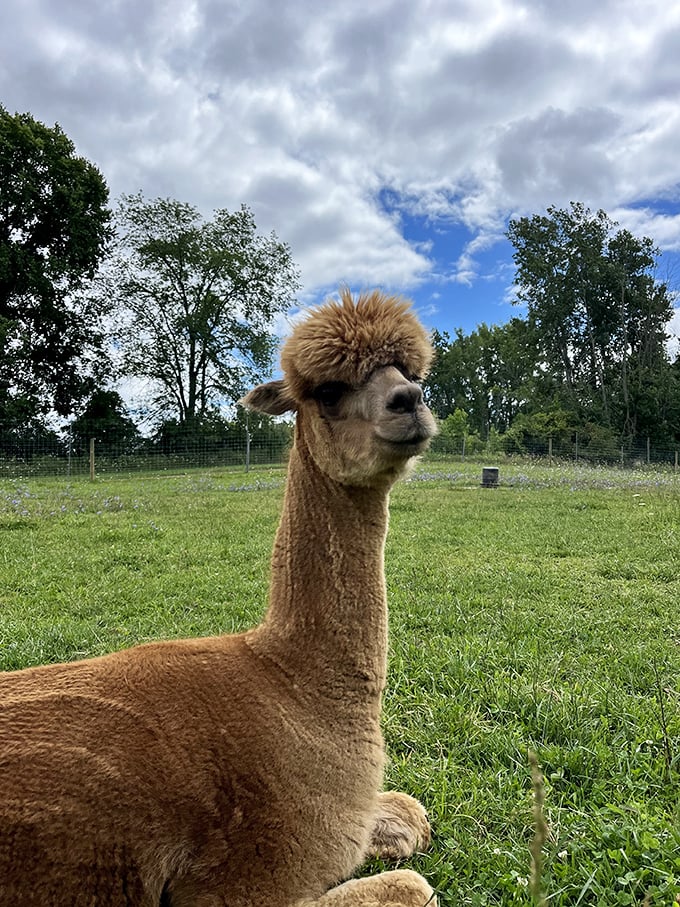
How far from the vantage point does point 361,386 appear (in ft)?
6.06

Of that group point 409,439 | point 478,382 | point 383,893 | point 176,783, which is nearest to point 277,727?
point 176,783

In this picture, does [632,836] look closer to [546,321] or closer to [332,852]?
[332,852]

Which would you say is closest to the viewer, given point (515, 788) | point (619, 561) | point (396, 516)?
point (515, 788)

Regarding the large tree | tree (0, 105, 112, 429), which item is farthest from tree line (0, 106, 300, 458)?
the large tree

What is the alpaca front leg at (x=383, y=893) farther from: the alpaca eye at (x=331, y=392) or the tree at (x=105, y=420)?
the tree at (x=105, y=420)

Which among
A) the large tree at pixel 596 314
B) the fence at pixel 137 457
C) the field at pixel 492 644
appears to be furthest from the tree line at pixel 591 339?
the field at pixel 492 644

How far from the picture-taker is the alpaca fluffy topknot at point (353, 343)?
184cm

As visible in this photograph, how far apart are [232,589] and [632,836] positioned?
3.70 meters

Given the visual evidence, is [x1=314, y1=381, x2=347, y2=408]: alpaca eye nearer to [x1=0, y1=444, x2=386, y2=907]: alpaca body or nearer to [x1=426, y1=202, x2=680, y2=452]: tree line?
[x1=0, y1=444, x2=386, y2=907]: alpaca body

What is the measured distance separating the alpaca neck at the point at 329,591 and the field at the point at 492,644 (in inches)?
30.2

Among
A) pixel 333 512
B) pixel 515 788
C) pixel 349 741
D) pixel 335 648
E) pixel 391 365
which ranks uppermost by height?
pixel 391 365

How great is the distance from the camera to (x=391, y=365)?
73.5 inches

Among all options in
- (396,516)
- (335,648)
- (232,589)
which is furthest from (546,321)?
(335,648)

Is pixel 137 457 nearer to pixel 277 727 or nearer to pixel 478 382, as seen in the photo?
pixel 277 727
